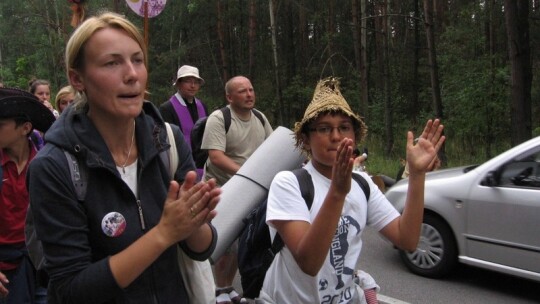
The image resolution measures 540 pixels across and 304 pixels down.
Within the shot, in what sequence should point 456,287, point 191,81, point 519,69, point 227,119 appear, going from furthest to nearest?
point 519,69
point 191,81
point 456,287
point 227,119

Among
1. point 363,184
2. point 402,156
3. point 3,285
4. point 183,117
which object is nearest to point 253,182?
point 363,184

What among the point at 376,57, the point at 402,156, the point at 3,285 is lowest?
the point at 402,156

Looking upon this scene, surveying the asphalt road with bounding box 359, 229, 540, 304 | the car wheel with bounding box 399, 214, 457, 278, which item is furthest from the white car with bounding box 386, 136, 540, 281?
the asphalt road with bounding box 359, 229, 540, 304

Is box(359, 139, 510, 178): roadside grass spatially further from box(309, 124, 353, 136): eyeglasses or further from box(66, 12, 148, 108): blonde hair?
box(66, 12, 148, 108): blonde hair

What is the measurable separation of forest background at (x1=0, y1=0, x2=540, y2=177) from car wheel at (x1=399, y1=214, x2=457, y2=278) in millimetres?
4124

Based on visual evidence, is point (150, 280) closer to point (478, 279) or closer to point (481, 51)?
point (478, 279)

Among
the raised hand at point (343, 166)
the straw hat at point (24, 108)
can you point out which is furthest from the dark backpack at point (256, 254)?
the straw hat at point (24, 108)

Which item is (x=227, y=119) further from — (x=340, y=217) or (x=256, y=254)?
(x=340, y=217)

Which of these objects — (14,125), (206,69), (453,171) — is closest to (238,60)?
(206,69)

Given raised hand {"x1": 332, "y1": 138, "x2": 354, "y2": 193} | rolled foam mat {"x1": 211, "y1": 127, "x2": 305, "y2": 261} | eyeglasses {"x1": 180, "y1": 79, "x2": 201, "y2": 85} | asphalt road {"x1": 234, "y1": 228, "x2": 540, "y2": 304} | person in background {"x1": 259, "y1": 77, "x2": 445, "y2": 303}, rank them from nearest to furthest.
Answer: raised hand {"x1": 332, "y1": 138, "x2": 354, "y2": 193} < person in background {"x1": 259, "y1": 77, "x2": 445, "y2": 303} < rolled foam mat {"x1": 211, "y1": 127, "x2": 305, "y2": 261} < asphalt road {"x1": 234, "y1": 228, "x2": 540, "y2": 304} < eyeglasses {"x1": 180, "y1": 79, "x2": 201, "y2": 85}

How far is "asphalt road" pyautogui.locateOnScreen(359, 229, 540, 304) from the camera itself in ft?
14.6

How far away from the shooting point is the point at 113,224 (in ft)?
4.56

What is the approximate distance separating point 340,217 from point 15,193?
5.65 ft

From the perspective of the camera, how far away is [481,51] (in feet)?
64.1
